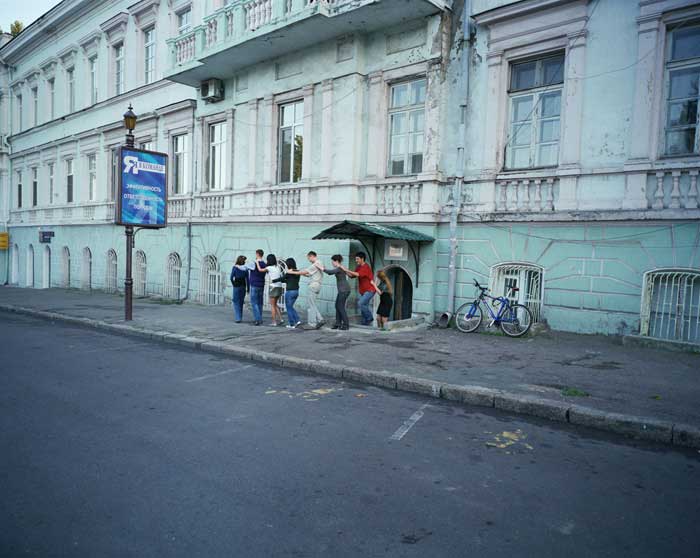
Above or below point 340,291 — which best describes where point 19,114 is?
above

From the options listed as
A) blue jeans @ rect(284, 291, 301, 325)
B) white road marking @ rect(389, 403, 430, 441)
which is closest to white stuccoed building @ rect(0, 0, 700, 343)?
blue jeans @ rect(284, 291, 301, 325)

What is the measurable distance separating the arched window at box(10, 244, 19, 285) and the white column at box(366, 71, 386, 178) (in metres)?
25.3

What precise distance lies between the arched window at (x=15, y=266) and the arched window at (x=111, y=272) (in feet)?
36.9

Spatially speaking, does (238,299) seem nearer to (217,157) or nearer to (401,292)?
(401,292)

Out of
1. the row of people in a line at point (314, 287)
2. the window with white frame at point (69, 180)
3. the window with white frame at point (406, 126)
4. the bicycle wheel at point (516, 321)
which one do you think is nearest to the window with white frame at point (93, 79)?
the window with white frame at point (69, 180)

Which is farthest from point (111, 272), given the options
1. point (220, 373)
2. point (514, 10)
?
point (514, 10)

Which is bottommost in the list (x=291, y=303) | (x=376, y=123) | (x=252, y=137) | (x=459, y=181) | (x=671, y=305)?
(x=291, y=303)

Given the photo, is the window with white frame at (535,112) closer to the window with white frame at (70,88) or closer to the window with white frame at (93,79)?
the window with white frame at (93,79)

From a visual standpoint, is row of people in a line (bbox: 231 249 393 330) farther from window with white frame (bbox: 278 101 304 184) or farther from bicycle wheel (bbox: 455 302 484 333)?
window with white frame (bbox: 278 101 304 184)

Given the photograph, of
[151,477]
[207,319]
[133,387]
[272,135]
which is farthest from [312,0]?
[151,477]

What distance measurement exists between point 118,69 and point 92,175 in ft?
15.8

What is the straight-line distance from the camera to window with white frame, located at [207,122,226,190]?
16578 mm

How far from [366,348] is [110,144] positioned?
57.1 feet

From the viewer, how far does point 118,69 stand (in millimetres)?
20812
